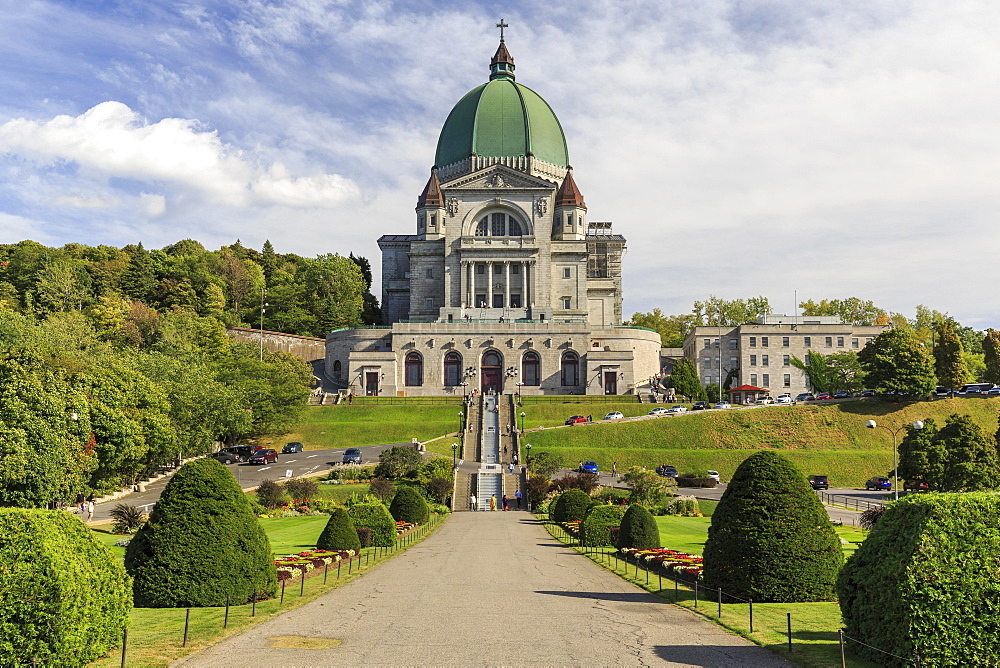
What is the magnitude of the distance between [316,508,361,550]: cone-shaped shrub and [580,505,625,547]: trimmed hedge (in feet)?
31.3

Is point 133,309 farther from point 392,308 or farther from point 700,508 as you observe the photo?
point 700,508

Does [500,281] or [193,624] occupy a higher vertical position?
[500,281]

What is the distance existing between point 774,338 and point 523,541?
250ft

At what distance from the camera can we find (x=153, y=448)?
172ft

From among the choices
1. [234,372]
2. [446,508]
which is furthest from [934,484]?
[234,372]

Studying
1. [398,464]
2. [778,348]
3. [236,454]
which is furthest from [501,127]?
[398,464]

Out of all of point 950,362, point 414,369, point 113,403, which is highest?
point 950,362

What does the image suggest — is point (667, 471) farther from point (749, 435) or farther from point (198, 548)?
point (198, 548)

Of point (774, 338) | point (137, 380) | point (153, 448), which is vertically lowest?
point (153, 448)

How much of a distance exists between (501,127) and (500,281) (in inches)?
821

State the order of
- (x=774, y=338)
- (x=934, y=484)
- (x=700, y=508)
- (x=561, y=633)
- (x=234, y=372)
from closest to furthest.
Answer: (x=561, y=633) → (x=700, y=508) → (x=934, y=484) → (x=234, y=372) → (x=774, y=338)

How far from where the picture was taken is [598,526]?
1380 inches

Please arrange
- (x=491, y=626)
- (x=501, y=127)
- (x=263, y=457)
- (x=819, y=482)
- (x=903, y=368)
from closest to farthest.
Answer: (x=491, y=626), (x=819, y=482), (x=263, y=457), (x=903, y=368), (x=501, y=127)

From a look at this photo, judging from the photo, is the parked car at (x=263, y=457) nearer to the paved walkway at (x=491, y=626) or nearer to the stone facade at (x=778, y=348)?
the paved walkway at (x=491, y=626)
